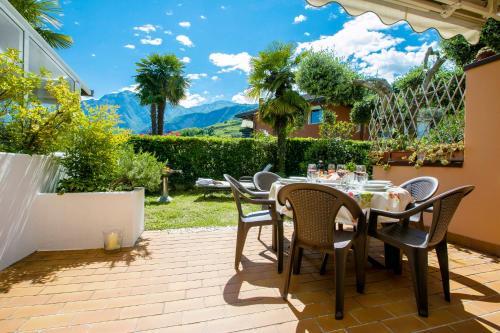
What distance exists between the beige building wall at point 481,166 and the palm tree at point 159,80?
49.3 ft

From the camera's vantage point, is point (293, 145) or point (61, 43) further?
point (293, 145)

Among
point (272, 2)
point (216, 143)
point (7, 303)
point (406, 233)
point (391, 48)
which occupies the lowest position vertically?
point (7, 303)

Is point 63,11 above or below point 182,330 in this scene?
above

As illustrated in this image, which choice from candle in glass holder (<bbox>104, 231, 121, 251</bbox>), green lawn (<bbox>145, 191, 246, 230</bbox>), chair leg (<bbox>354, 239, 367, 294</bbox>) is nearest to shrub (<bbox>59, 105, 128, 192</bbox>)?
candle in glass holder (<bbox>104, 231, 121, 251</bbox>)

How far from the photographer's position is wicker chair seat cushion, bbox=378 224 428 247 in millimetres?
1909

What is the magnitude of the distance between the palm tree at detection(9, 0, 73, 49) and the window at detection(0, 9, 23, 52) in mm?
2868

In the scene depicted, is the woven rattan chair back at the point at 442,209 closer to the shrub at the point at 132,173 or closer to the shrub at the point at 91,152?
the shrub at the point at 132,173

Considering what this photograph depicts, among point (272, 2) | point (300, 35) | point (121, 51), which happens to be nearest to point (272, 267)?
point (272, 2)

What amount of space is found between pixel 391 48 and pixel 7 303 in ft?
59.7

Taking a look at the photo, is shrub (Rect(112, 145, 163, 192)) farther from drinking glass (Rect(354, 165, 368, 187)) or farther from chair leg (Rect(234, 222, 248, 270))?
drinking glass (Rect(354, 165, 368, 187))

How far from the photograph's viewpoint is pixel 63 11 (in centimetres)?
662

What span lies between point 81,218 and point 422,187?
13.1ft

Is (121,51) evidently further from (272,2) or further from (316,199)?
(316,199)

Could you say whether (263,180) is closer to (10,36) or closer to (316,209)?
(316,209)
